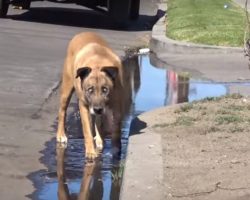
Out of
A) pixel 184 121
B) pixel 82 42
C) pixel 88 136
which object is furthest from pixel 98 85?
pixel 184 121

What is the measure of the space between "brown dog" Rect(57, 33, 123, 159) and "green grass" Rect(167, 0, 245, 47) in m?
8.26

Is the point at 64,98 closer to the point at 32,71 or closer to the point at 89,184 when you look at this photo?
the point at 89,184

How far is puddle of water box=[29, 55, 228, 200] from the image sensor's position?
648cm

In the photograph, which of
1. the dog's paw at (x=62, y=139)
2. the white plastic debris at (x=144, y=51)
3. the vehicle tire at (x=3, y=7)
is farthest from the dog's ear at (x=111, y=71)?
the vehicle tire at (x=3, y=7)

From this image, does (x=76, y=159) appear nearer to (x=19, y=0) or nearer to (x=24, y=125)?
(x=24, y=125)

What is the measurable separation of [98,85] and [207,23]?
1263cm

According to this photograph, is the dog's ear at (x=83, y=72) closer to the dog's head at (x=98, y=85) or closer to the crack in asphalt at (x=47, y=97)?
the dog's head at (x=98, y=85)

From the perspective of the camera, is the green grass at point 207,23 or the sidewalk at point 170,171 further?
the green grass at point 207,23

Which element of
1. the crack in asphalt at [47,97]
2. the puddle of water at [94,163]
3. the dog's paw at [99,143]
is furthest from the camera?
the crack in asphalt at [47,97]

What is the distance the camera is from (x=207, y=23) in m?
19.3

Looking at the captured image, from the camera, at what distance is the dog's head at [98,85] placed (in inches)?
276

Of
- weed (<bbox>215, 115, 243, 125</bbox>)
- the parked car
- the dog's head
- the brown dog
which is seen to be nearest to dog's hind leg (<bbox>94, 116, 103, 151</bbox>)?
the brown dog

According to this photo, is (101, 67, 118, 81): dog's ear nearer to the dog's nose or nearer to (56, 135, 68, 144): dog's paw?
the dog's nose

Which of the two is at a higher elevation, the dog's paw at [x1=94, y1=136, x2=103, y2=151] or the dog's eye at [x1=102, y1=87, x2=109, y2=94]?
the dog's eye at [x1=102, y1=87, x2=109, y2=94]
